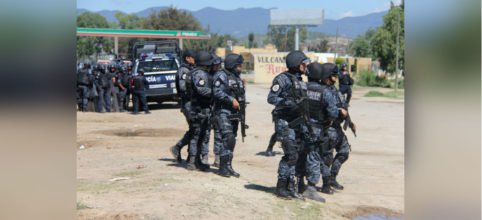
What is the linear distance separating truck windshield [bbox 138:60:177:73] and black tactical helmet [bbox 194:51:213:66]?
1104 cm

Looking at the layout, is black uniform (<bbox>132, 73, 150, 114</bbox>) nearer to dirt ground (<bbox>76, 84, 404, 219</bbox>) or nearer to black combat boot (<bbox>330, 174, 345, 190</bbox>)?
dirt ground (<bbox>76, 84, 404, 219</bbox>)

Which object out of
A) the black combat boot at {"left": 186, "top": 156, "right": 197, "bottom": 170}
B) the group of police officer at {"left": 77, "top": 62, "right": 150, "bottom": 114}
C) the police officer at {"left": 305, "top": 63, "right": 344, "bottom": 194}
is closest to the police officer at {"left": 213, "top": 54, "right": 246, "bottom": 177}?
the black combat boot at {"left": 186, "top": 156, "right": 197, "bottom": 170}

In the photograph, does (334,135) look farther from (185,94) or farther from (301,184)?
(185,94)

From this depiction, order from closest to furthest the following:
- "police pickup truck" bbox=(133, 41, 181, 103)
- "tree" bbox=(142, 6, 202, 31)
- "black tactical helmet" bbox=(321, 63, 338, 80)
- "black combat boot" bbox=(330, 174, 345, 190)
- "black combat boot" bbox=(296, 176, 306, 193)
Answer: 1. "black tactical helmet" bbox=(321, 63, 338, 80)
2. "black combat boot" bbox=(296, 176, 306, 193)
3. "black combat boot" bbox=(330, 174, 345, 190)
4. "police pickup truck" bbox=(133, 41, 181, 103)
5. "tree" bbox=(142, 6, 202, 31)

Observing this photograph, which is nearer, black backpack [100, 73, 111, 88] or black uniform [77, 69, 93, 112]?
black backpack [100, 73, 111, 88]

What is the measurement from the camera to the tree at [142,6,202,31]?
209 ft

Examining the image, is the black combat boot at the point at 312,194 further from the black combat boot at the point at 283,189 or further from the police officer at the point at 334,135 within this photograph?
the police officer at the point at 334,135

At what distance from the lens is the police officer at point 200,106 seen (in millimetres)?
8156

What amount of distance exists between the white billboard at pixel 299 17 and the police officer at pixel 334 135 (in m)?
54.6

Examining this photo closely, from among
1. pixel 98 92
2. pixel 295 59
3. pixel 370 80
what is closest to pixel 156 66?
pixel 98 92

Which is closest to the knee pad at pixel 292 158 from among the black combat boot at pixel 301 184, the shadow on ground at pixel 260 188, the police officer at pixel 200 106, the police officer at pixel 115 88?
the black combat boot at pixel 301 184
